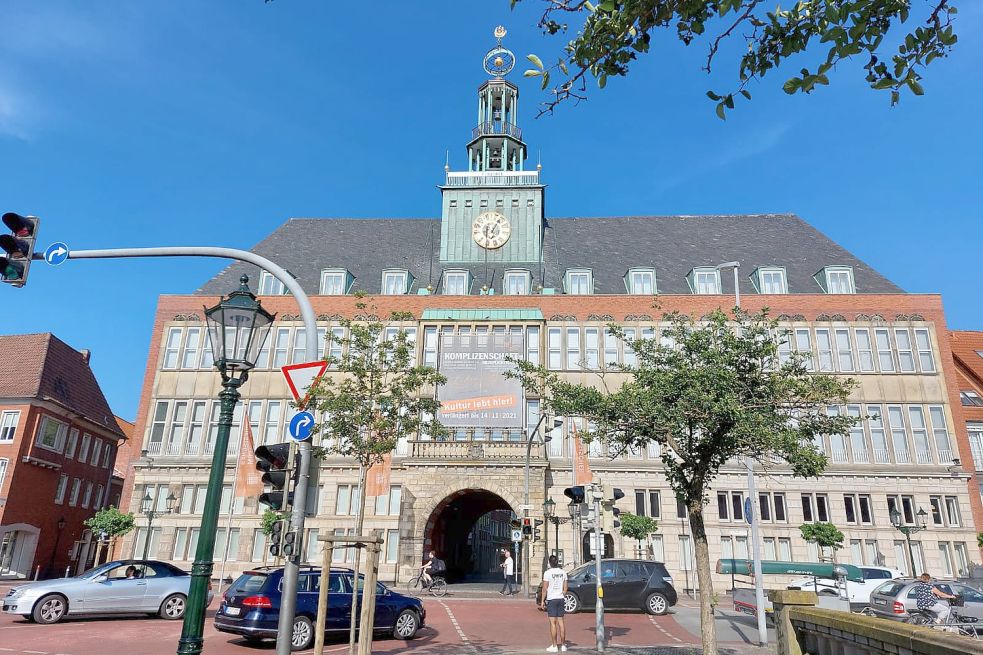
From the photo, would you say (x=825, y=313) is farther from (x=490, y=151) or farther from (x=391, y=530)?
(x=391, y=530)

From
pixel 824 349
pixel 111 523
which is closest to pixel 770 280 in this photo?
pixel 824 349

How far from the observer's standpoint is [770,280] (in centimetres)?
3925

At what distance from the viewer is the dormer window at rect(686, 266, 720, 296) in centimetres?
3916

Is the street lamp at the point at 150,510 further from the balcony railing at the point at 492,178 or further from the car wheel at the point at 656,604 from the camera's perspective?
the balcony railing at the point at 492,178

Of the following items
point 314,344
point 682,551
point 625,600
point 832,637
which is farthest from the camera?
point 682,551

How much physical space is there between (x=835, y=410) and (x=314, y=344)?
35.1 metres

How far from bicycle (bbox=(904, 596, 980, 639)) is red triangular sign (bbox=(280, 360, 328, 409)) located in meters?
12.1

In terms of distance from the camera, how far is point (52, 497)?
4041 centimetres

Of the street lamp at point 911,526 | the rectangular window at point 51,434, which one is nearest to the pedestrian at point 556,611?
the street lamp at point 911,526

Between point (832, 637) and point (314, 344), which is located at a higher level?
point (314, 344)

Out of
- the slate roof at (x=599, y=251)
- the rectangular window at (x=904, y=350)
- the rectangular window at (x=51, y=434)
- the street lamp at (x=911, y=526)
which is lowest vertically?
the street lamp at (x=911, y=526)

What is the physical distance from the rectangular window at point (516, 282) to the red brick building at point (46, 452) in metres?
28.0

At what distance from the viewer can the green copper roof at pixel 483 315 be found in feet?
123

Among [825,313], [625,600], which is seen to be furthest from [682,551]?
[825,313]
